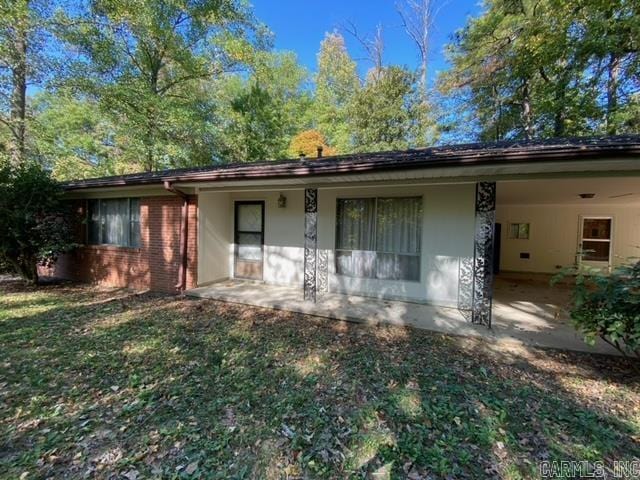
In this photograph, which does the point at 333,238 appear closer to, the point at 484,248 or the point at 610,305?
the point at 484,248

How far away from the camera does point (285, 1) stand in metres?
15.2

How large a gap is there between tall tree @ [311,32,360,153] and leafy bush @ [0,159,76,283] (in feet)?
45.0

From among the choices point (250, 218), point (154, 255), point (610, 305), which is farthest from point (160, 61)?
point (610, 305)

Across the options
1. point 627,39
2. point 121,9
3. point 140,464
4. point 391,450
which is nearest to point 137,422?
point 140,464

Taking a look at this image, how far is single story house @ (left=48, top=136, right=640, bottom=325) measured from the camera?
4.57m

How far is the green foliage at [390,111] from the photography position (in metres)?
15.0

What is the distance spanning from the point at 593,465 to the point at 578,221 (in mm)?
10950

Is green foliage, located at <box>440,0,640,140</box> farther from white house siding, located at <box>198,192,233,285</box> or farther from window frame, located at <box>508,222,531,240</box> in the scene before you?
white house siding, located at <box>198,192,233,285</box>

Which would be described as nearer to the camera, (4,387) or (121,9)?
(4,387)

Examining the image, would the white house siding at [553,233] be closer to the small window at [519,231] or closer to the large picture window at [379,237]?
the small window at [519,231]

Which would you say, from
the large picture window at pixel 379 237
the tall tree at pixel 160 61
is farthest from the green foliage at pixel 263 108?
the large picture window at pixel 379 237

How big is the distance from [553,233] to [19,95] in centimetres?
2211

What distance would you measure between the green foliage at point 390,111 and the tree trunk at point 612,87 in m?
7.38

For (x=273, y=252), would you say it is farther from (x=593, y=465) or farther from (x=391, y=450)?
(x=593, y=465)
